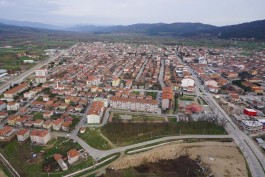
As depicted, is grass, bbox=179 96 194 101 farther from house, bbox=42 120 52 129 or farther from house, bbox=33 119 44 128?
house, bbox=33 119 44 128

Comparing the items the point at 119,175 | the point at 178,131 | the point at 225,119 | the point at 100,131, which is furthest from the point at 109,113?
the point at 225,119

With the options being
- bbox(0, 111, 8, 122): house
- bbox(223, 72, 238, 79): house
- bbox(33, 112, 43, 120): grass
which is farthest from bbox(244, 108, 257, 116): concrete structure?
bbox(0, 111, 8, 122): house

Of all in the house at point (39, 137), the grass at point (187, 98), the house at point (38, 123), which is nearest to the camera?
the house at point (39, 137)

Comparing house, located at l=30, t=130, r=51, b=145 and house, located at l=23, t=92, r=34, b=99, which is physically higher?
house, located at l=23, t=92, r=34, b=99

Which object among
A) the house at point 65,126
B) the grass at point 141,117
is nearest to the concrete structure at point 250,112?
the grass at point 141,117

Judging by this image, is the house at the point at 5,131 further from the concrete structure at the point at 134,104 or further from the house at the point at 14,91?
the concrete structure at the point at 134,104
